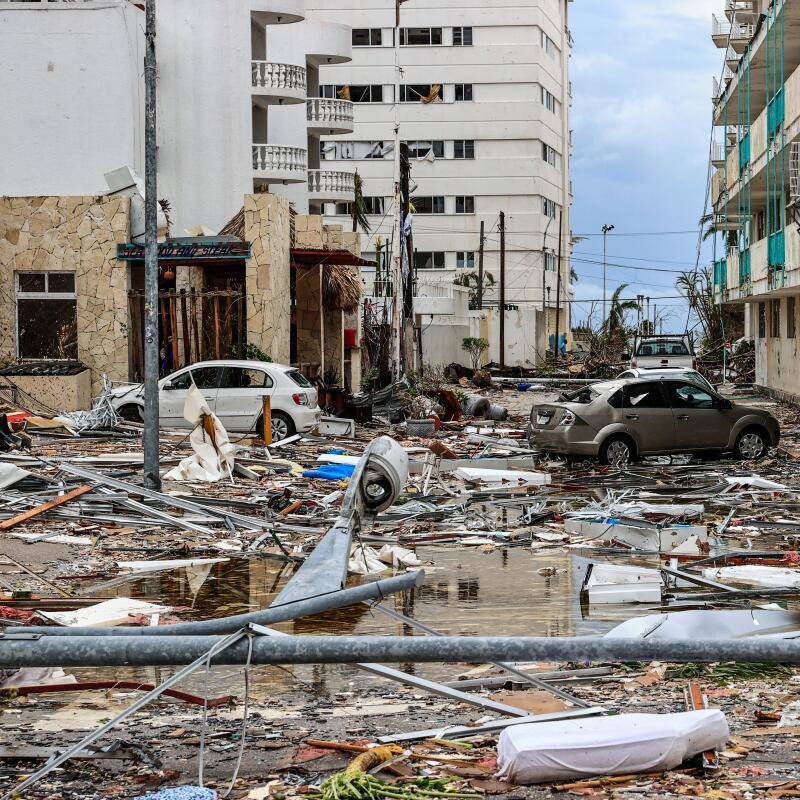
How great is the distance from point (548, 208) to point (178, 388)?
66934 millimetres

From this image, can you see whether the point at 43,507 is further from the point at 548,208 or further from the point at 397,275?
the point at 548,208

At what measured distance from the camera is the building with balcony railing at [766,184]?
32.1m

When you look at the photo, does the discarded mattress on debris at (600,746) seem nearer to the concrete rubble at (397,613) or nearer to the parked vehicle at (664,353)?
the concrete rubble at (397,613)

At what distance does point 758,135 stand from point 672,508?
84.3 ft

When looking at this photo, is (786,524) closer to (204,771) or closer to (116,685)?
(116,685)

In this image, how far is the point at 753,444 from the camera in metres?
22.2

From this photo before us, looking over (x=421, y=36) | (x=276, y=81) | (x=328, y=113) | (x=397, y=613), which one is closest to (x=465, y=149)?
(x=421, y=36)

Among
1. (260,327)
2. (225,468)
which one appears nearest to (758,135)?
(260,327)

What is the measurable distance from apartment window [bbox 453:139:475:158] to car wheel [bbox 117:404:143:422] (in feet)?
202

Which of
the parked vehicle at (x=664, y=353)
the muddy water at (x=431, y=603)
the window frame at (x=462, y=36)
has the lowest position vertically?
the muddy water at (x=431, y=603)

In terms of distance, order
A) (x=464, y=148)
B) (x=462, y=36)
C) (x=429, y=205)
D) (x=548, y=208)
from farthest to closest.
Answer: (x=548, y=208) → (x=429, y=205) → (x=464, y=148) → (x=462, y=36)

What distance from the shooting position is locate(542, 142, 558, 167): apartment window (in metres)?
87.9

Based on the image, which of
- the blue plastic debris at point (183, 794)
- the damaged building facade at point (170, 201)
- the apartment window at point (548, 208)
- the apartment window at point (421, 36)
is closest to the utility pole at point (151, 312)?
the damaged building facade at point (170, 201)

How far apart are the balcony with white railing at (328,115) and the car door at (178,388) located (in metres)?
31.9
